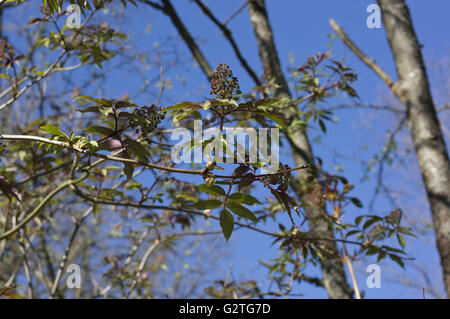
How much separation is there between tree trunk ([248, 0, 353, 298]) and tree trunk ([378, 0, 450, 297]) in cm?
58

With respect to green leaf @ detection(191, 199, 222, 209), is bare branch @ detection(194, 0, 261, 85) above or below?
above

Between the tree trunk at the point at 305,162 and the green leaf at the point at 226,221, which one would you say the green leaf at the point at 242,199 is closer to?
the green leaf at the point at 226,221

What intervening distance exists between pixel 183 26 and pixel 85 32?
5.16 ft

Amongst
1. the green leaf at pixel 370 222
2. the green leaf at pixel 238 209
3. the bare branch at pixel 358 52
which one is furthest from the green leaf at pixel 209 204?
the bare branch at pixel 358 52

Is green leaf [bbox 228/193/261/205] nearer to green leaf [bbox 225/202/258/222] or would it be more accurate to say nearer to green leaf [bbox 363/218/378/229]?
green leaf [bbox 225/202/258/222]

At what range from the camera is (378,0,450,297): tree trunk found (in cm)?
237

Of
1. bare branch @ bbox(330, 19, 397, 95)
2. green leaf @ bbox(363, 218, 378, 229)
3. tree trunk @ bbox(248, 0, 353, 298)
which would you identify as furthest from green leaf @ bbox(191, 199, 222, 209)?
bare branch @ bbox(330, 19, 397, 95)

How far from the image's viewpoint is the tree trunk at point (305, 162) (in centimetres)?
185

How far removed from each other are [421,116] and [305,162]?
32.9 inches

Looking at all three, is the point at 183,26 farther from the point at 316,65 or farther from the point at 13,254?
the point at 13,254

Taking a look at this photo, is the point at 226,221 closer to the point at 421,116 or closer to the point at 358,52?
the point at 421,116

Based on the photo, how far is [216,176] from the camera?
2.75 feet
